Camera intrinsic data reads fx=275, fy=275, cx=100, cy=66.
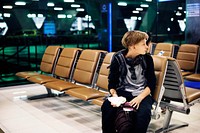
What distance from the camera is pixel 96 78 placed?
13.2 feet

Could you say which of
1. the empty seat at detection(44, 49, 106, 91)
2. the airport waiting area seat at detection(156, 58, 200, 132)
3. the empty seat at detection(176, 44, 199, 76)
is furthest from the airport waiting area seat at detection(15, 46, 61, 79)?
the airport waiting area seat at detection(156, 58, 200, 132)

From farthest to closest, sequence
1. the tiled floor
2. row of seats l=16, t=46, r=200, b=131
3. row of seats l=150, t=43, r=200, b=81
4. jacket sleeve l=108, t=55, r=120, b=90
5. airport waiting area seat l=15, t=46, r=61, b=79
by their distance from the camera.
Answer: airport waiting area seat l=15, t=46, r=61, b=79
row of seats l=150, t=43, r=200, b=81
the tiled floor
row of seats l=16, t=46, r=200, b=131
jacket sleeve l=108, t=55, r=120, b=90

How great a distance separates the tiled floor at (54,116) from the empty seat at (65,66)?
42 cm

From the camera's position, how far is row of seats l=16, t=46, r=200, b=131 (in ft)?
9.50

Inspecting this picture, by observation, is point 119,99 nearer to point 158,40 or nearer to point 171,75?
point 171,75

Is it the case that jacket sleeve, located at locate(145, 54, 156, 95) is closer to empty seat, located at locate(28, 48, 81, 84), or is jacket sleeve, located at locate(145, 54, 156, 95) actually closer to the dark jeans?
the dark jeans

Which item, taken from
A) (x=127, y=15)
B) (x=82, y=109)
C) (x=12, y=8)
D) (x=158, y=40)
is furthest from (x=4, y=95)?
(x=127, y=15)

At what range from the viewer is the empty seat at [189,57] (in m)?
4.86

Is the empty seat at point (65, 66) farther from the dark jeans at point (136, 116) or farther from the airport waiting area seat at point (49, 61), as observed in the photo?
the dark jeans at point (136, 116)

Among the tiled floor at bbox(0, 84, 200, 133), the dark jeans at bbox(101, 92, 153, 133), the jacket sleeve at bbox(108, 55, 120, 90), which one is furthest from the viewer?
the tiled floor at bbox(0, 84, 200, 133)

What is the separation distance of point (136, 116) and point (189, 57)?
9.20ft

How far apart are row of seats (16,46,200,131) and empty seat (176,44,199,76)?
2.95ft

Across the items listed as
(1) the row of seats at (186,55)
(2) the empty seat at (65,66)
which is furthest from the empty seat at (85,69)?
(1) the row of seats at (186,55)

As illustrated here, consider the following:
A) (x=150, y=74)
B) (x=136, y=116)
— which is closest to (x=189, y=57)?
(x=150, y=74)
